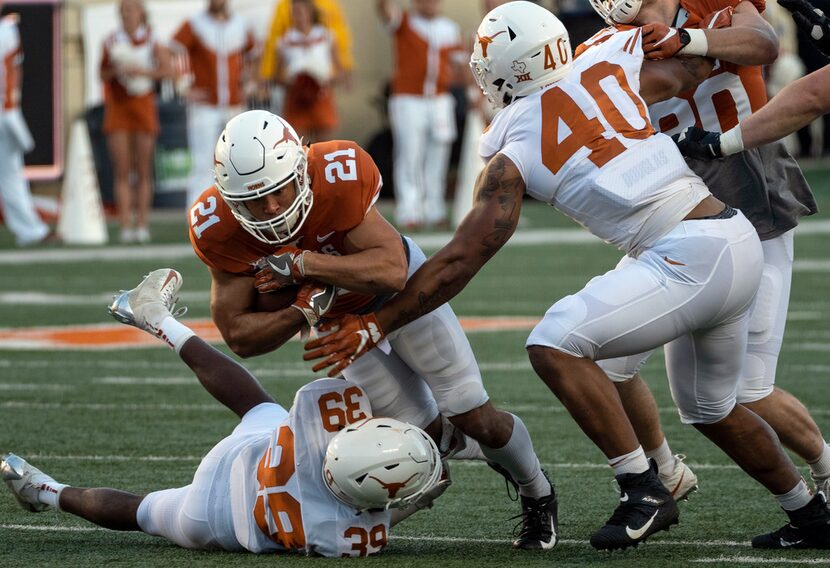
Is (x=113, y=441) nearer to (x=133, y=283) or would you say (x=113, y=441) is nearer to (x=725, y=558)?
(x=725, y=558)

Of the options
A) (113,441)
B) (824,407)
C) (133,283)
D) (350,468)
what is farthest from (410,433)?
(133,283)

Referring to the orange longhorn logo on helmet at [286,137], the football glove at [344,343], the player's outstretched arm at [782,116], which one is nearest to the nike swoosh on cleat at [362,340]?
the football glove at [344,343]

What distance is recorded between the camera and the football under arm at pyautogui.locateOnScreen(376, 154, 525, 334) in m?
4.64

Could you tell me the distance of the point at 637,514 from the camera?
448 centimetres

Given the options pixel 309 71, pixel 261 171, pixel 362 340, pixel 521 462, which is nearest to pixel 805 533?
pixel 521 462

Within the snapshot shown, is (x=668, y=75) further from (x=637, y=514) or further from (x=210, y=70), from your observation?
(x=210, y=70)

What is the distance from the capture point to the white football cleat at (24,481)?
4.99m

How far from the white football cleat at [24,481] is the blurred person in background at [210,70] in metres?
9.63

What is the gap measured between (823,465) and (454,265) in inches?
56.5

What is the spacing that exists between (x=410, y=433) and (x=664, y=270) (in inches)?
33.3

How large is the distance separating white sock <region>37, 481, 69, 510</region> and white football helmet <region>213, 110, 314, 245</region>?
3.35 ft

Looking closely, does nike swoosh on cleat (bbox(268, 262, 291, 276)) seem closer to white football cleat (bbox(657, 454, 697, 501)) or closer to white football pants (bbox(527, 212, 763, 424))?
white football pants (bbox(527, 212, 763, 424))

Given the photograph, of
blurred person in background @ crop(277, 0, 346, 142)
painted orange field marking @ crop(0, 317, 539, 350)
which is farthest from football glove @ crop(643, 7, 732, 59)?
blurred person in background @ crop(277, 0, 346, 142)

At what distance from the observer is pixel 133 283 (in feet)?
37.3
